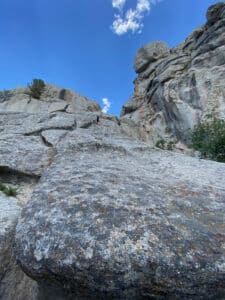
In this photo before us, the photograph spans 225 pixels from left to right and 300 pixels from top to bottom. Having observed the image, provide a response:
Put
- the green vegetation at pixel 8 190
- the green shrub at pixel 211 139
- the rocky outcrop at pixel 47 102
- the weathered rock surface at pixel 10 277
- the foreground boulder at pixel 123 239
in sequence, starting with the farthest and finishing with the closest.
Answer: the rocky outcrop at pixel 47 102
the green shrub at pixel 211 139
the green vegetation at pixel 8 190
the weathered rock surface at pixel 10 277
the foreground boulder at pixel 123 239

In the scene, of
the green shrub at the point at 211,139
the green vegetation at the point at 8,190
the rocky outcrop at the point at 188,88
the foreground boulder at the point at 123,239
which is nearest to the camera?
the foreground boulder at the point at 123,239

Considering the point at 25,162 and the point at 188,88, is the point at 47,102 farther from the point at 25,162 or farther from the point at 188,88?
the point at 25,162

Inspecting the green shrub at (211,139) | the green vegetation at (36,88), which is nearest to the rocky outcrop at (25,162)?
the green shrub at (211,139)

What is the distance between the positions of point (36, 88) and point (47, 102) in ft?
10.9

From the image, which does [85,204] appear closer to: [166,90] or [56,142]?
[56,142]

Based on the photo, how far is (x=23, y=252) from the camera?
346 centimetres

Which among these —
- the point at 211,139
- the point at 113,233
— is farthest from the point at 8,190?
the point at 211,139

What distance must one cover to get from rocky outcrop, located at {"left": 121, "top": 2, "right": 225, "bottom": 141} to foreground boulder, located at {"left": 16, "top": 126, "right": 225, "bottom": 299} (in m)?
14.8

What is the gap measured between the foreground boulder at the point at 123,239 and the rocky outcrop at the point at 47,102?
53.6ft

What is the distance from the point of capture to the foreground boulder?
308 cm

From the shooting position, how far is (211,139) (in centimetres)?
1480

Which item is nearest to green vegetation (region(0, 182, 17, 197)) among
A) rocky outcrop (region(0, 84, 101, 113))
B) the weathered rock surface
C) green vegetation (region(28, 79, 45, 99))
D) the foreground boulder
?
the foreground boulder

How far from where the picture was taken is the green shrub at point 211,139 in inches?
564

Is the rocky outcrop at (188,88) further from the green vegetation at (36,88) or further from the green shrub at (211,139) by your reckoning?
the green vegetation at (36,88)
